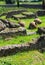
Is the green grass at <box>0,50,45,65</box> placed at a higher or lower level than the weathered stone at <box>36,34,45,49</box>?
lower

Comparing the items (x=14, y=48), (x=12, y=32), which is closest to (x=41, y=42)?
(x=14, y=48)

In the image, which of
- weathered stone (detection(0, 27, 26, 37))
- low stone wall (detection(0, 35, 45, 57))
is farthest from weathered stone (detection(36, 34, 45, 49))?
weathered stone (detection(0, 27, 26, 37))

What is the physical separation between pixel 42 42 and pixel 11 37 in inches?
137

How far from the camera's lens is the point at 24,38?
17203mm

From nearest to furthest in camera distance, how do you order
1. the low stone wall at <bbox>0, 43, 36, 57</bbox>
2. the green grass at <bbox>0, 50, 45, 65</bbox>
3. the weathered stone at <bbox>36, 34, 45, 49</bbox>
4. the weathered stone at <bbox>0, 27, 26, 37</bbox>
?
1. the green grass at <bbox>0, 50, 45, 65</bbox>
2. the low stone wall at <bbox>0, 43, 36, 57</bbox>
3. the weathered stone at <bbox>36, 34, 45, 49</bbox>
4. the weathered stone at <bbox>0, 27, 26, 37</bbox>

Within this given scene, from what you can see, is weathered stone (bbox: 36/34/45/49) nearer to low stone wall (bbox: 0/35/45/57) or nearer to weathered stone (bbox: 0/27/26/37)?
low stone wall (bbox: 0/35/45/57)

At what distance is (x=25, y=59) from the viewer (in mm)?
13266

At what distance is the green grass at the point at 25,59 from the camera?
41.6 ft

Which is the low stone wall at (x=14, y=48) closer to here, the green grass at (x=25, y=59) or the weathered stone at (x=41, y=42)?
the green grass at (x=25, y=59)

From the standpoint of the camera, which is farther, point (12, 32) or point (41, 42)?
point (12, 32)

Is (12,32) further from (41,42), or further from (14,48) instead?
(14,48)

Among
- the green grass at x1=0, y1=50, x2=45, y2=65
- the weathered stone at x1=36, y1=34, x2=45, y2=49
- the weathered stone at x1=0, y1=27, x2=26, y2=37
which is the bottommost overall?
the weathered stone at x1=0, y1=27, x2=26, y2=37

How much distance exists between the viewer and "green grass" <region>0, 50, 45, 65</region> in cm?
1268

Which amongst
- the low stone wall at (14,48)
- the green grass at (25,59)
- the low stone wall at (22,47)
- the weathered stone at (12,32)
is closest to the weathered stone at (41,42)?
the low stone wall at (22,47)
